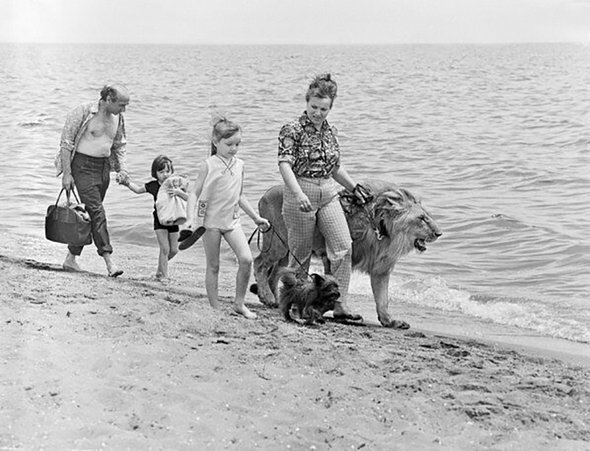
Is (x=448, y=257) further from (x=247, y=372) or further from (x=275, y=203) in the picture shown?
(x=247, y=372)

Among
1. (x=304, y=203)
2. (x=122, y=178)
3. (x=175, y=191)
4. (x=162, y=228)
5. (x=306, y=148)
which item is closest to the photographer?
(x=304, y=203)

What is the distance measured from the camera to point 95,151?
27.1 ft

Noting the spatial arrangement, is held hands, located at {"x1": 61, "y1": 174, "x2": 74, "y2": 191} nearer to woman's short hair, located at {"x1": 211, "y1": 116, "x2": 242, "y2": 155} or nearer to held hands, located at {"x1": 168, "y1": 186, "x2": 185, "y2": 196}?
held hands, located at {"x1": 168, "y1": 186, "x2": 185, "y2": 196}

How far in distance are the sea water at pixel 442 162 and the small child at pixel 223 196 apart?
0.56m

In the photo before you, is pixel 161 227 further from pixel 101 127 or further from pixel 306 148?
pixel 306 148

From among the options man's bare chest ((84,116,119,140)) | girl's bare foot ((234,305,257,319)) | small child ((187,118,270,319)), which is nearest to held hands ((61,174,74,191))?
man's bare chest ((84,116,119,140))

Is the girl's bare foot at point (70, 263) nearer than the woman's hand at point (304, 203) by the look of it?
No

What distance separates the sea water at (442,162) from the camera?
384 inches

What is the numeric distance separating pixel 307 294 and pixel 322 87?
5.00 feet

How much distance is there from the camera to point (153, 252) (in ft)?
37.0

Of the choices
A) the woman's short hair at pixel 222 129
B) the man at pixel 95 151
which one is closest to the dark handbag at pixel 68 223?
the man at pixel 95 151

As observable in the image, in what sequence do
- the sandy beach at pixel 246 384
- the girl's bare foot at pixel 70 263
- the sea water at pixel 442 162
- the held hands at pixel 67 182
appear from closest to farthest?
1. the sandy beach at pixel 246 384
2. the held hands at pixel 67 182
3. the girl's bare foot at pixel 70 263
4. the sea water at pixel 442 162

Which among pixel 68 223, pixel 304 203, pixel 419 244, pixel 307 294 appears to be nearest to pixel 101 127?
pixel 68 223

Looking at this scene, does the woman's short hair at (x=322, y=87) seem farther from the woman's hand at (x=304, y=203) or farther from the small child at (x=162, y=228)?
the small child at (x=162, y=228)
